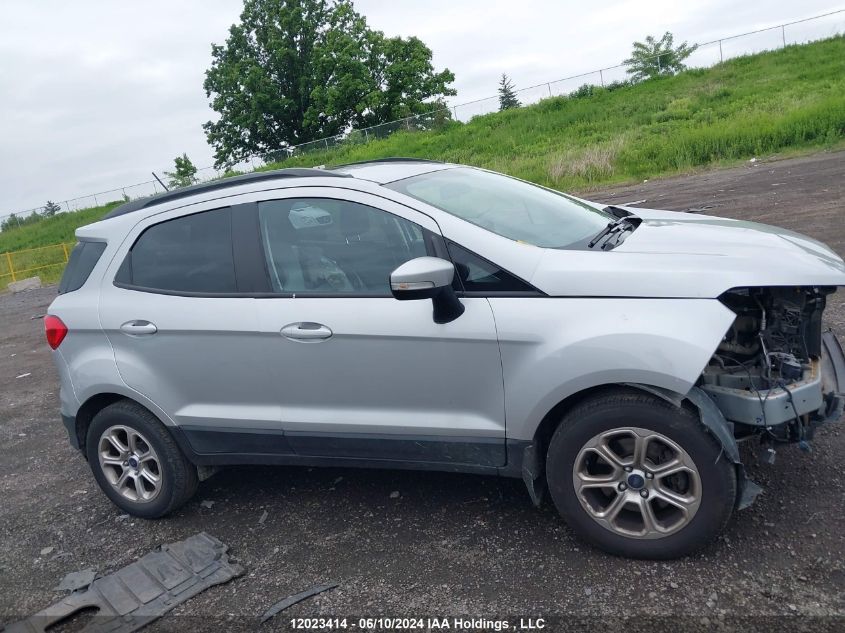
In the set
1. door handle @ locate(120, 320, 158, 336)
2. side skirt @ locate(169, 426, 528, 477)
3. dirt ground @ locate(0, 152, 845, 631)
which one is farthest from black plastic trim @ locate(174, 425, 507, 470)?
door handle @ locate(120, 320, 158, 336)

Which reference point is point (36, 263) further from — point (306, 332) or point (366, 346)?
point (366, 346)

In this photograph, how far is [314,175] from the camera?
3883 mm

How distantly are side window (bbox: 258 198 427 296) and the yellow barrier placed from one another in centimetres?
2217

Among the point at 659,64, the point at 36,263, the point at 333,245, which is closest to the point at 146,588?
the point at 333,245

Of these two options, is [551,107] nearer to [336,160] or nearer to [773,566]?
[336,160]

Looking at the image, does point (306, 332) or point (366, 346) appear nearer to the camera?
point (366, 346)

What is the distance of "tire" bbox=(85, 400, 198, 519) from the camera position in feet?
13.4

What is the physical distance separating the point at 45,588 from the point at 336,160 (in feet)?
125

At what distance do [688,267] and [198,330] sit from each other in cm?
240

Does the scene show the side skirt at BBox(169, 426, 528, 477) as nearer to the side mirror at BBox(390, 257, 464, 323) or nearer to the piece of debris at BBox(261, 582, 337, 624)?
the piece of debris at BBox(261, 582, 337, 624)

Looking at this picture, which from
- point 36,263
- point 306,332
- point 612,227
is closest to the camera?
point 306,332

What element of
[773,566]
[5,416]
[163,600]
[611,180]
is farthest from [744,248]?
[611,180]

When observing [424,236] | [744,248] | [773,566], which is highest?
[424,236]

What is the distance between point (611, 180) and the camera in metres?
22.3
